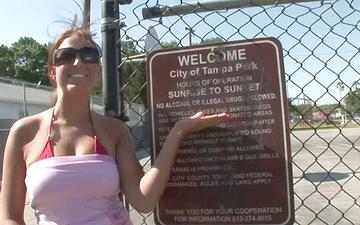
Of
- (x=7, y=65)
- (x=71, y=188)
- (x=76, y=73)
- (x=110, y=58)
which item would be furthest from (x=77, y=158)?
(x=7, y=65)

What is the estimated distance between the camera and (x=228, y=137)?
233 cm

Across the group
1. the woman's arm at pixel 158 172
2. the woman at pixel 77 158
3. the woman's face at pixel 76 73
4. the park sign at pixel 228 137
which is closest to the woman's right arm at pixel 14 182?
the woman at pixel 77 158

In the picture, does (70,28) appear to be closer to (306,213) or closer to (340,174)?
(306,213)

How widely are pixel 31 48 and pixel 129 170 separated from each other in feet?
239

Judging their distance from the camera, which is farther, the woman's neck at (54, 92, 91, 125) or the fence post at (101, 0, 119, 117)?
the fence post at (101, 0, 119, 117)

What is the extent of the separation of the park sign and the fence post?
219mm

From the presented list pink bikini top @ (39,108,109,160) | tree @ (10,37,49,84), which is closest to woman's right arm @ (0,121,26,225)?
pink bikini top @ (39,108,109,160)

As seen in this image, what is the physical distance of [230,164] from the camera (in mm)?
2338

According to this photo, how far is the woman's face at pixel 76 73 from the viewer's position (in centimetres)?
218

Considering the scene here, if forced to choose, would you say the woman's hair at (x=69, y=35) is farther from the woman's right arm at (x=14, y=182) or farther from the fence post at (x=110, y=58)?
the woman's right arm at (x=14, y=182)

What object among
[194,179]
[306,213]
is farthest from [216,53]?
[306,213]

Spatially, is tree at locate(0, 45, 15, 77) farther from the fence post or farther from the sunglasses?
the sunglasses

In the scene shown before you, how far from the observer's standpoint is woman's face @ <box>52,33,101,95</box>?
218cm

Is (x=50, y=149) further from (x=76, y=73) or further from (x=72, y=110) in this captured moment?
(x=76, y=73)
